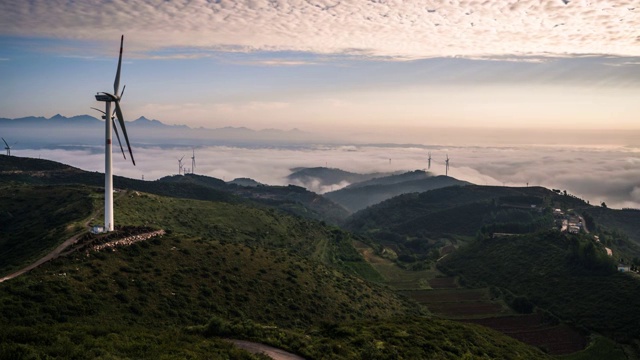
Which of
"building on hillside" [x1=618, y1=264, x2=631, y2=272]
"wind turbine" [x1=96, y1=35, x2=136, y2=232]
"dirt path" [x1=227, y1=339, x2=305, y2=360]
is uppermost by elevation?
"wind turbine" [x1=96, y1=35, x2=136, y2=232]

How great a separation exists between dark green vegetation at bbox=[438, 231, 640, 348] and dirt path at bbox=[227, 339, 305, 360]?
85.0 metres

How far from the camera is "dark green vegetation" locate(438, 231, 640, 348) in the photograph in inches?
3981

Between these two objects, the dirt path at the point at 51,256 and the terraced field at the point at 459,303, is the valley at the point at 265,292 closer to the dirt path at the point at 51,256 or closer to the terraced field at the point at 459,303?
the terraced field at the point at 459,303

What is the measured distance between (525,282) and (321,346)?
112m

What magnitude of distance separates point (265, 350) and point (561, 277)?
11815cm

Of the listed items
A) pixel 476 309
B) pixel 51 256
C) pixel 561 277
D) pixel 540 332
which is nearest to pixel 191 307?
pixel 51 256

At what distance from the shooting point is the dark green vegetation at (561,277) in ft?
332

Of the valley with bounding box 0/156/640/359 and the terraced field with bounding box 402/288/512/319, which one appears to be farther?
the terraced field with bounding box 402/288/512/319

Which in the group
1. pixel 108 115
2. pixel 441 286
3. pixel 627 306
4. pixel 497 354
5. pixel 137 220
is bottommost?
pixel 441 286

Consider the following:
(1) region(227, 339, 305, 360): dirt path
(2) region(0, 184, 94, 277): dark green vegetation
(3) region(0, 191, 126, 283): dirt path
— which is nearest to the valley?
(2) region(0, 184, 94, 277): dark green vegetation

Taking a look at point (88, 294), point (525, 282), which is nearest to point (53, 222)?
point (88, 294)

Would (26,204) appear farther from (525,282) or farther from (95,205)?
→ (525,282)

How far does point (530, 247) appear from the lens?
15375 cm

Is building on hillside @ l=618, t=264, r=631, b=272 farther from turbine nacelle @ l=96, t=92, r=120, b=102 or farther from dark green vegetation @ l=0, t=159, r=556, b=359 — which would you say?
turbine nacelle @ l=96, t=92, r=120, b=102
